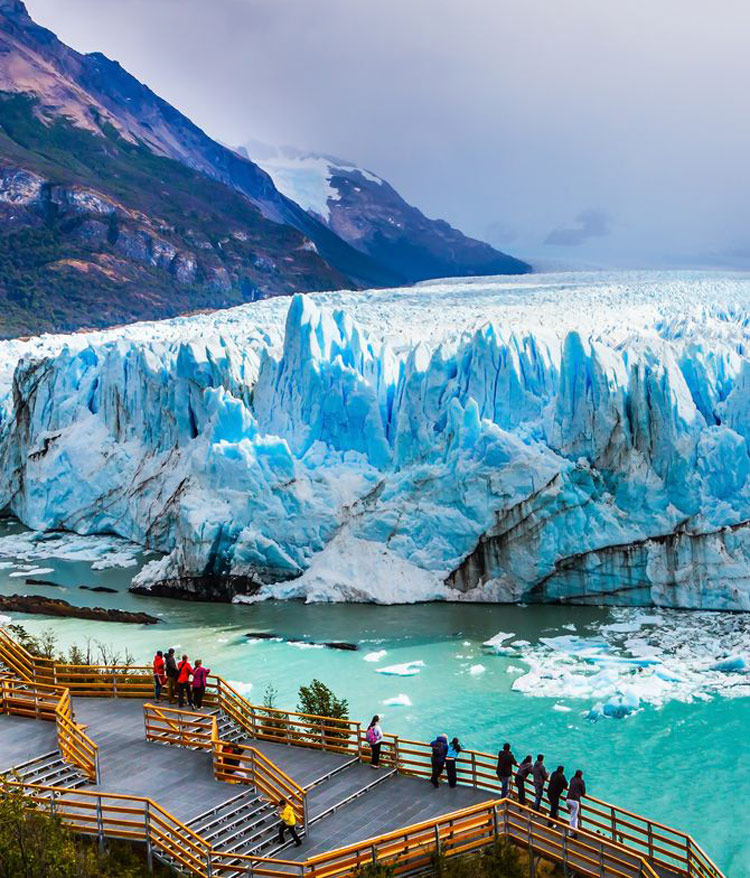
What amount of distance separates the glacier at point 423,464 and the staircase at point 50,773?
12.3 meters

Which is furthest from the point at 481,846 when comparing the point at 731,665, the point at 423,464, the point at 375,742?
the point at 423,464

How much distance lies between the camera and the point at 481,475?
21.8 metres

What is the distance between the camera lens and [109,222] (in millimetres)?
60250

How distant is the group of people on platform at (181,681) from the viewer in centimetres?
1071

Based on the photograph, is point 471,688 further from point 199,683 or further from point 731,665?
point 199,683

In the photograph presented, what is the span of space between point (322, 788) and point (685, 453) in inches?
555

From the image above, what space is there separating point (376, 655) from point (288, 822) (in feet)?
32.1

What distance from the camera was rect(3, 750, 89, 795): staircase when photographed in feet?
30.3

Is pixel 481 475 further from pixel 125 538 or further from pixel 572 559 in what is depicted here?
pixel 125 538

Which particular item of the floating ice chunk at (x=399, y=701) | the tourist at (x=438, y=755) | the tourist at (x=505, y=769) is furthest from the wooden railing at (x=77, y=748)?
the floating ice chunk at (x=399, y=701)

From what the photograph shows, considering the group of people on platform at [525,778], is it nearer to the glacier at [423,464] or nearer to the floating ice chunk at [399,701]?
the floating ice chunk at [399,701]

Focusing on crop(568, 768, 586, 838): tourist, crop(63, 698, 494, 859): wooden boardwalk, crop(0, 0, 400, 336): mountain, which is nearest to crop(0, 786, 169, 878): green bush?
crop(63, 698, 494, 859): wooden boardwalk

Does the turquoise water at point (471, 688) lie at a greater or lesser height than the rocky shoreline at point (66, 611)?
lesser

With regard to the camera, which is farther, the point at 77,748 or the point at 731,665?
the point at 731,665
